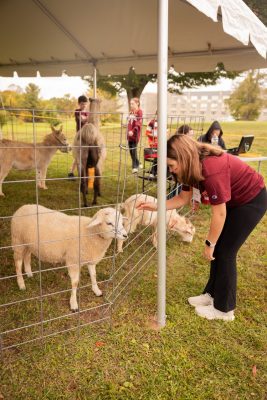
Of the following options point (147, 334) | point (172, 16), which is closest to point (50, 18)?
point (172, 16)

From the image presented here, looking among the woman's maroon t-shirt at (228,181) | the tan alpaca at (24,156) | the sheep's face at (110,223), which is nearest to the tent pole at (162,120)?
the woman's maroon t-shirt at (228,181)

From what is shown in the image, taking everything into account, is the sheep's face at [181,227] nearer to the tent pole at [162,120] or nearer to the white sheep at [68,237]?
the white sheep at [68,237]

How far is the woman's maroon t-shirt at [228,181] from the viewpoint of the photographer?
2375 millimetres

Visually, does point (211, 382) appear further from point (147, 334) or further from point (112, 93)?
point (112, 93)

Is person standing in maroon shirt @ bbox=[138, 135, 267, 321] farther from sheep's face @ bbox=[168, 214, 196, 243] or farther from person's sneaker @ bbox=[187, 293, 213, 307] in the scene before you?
sheep's face @ bbox=[168, 214, 196, 243]

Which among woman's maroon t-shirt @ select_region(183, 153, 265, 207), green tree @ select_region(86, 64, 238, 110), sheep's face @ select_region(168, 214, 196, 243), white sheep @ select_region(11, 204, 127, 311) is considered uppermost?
green tree @ select_region(86, 64, 238, 110)

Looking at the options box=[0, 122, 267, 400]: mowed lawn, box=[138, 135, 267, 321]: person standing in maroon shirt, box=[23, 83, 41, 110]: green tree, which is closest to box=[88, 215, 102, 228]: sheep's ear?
box=[0, 122, 267, 400]: mowed lawn

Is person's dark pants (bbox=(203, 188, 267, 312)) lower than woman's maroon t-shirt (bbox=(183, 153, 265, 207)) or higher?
lower

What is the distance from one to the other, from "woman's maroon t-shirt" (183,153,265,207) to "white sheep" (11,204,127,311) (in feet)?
3.17

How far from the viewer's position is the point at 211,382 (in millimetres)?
2410

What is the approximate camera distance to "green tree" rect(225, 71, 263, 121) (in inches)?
1665

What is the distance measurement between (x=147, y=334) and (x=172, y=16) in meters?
4.70

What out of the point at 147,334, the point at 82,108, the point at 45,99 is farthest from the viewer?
the point at 45,99

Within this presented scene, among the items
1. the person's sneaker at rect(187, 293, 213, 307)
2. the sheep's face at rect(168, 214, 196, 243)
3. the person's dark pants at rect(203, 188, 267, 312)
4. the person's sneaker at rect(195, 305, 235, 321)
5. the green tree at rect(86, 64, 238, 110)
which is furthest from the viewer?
the green tree at rect(86, 64, 238, 110)
